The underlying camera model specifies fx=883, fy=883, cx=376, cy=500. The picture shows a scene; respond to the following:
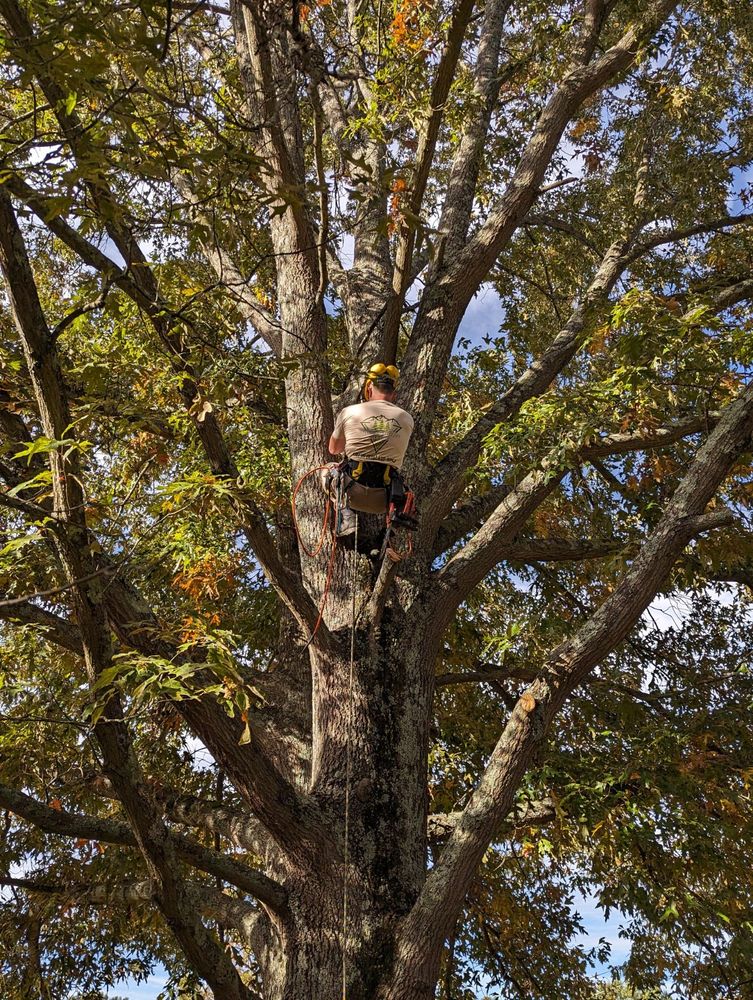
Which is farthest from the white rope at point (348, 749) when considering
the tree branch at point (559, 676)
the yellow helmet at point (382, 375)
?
the yellow helmet at point (382, 375)

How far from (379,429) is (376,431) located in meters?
0.02

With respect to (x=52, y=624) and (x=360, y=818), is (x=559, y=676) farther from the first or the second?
(x=52, y=624)

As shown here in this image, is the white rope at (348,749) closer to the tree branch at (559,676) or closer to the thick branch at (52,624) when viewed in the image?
the tree branch at (559,676)

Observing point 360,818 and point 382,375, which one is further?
point 382,375

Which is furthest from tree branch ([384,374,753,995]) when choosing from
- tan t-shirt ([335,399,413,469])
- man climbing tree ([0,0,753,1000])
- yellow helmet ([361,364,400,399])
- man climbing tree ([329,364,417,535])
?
yellow helmet ([361,364,400,399])

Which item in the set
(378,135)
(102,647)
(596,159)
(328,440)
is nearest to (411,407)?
(328,440)

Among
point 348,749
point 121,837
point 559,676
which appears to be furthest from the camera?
point 348,749

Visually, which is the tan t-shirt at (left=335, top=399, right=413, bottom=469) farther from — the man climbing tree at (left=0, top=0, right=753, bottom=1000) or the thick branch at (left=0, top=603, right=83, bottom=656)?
the thick branch at (left=0, top=603, right=83, bottom=656)

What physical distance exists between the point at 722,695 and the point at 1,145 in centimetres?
662

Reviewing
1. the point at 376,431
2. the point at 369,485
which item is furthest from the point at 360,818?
the point at 376,431

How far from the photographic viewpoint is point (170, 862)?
3561 millimetres

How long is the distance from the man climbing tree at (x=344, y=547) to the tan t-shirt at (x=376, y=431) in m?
0.06

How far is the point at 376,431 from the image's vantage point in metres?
4.87

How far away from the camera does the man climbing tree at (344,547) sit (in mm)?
3475
